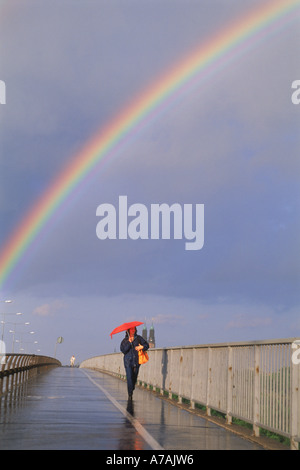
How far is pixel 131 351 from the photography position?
19250mm

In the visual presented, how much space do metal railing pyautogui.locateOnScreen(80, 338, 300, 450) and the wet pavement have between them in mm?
495

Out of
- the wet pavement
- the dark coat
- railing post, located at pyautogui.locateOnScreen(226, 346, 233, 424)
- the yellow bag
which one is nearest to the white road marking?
the wet pavement

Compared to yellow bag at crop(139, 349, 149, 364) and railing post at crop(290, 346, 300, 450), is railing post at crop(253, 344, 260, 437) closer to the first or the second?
railing post at crop(290, 346, 300, 450)

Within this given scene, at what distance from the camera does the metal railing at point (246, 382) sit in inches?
375

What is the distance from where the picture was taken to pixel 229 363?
13.4 meters

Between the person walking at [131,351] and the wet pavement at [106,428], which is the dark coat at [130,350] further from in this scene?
the wet pavement at [106,428]

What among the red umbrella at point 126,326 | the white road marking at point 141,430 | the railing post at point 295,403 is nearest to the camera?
the railing post at point 295,403

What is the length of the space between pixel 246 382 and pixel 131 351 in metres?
7.63

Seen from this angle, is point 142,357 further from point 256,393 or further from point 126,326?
point 256,393

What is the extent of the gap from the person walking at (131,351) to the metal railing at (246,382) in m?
1.18

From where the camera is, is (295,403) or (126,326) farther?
(126,326)

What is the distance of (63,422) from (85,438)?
237 centimetres

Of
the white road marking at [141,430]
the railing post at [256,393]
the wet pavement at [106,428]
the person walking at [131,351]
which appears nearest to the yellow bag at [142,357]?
the person walking at [131,351]

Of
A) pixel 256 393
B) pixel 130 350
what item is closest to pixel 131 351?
pixel 130 350
